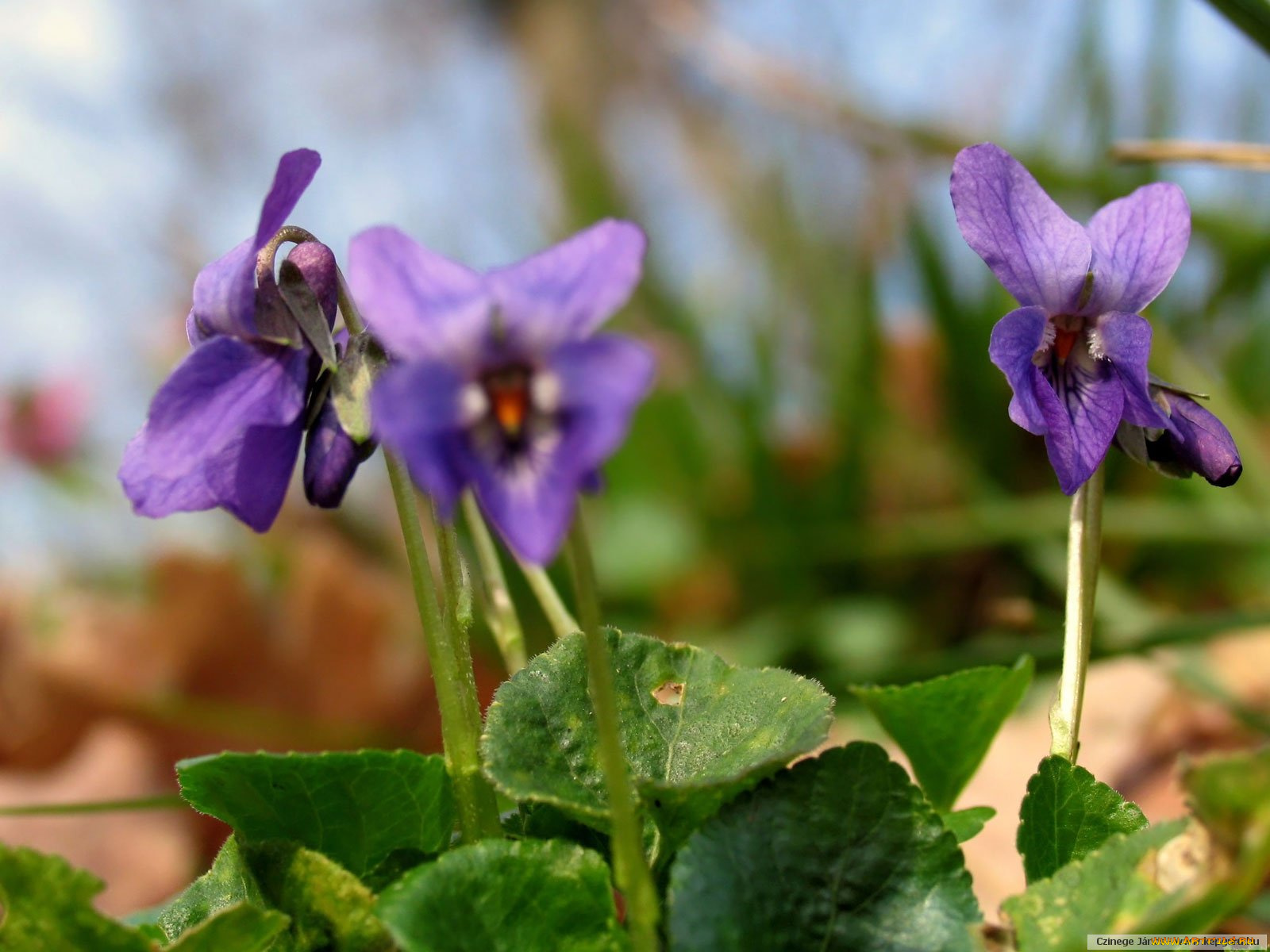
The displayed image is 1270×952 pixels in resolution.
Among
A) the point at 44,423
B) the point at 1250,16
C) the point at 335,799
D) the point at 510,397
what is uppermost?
the point at 44,423

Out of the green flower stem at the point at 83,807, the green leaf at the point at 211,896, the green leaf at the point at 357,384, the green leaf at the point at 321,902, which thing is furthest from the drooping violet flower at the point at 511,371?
the green flower stem at the point at 83,807

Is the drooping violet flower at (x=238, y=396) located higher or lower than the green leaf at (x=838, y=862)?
higher

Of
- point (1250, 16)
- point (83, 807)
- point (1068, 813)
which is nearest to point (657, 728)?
point (1068, 813)

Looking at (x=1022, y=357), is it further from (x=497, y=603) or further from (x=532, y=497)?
(x=497, y=603)

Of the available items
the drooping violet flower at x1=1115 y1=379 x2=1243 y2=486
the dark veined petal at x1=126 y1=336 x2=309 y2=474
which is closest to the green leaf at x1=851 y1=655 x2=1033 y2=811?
the drooping violet flower at x1=1115 y1=379 x2=1243 y2=486

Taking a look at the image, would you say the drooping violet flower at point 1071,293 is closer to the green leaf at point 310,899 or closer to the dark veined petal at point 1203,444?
the dark veined petal at point 1203,444

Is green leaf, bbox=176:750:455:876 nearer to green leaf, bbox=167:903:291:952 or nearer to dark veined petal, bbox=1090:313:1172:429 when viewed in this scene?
green leaf, bbox=167:903:291:952
